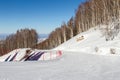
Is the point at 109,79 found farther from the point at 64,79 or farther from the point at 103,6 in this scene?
the point at 103,6

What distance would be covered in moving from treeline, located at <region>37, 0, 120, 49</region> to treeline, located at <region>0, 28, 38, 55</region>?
1964 centimetres

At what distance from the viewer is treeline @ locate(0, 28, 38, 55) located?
139125 mm

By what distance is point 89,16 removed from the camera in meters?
98.4

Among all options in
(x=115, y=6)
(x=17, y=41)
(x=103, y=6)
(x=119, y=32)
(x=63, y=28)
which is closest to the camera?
(x=119, y=32)

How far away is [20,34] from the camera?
487 feet

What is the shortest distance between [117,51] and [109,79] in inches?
928

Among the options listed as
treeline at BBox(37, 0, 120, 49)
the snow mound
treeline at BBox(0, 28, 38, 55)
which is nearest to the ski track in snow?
the snow mound

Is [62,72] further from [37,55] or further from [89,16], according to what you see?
[89,16]

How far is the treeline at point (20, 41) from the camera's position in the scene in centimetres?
13912

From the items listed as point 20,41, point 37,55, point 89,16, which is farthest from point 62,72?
point 20,41

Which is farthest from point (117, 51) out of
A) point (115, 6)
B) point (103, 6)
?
point (103, 6)

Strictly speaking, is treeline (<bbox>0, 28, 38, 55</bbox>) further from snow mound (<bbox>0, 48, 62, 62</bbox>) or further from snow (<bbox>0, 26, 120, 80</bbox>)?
snow (<bbox>0, 26, 120, 80</bbox>)

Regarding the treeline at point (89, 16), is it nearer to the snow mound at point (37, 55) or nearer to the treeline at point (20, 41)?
the treeline at point (20, 41)

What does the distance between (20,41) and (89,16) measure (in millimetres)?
55001
